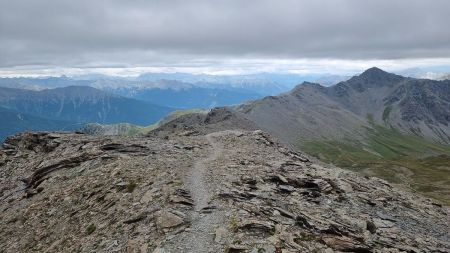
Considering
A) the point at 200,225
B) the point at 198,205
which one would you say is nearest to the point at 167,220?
the point at 200,225

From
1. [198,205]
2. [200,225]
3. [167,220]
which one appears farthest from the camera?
[198,205]

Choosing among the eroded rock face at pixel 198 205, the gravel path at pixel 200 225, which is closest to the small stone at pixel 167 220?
the eroded rock face at pixel 198 205

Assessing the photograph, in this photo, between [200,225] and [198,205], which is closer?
[200,225]

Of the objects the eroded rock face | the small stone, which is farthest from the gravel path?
the small stone

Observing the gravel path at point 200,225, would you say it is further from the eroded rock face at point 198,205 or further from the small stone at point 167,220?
the small stone at point 167,220

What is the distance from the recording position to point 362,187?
5225cm

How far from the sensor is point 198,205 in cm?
3356

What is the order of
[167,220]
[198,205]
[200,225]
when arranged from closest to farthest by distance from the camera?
[200,225], [167,220], [198,205]

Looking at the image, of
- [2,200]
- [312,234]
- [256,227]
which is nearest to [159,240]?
[256,227]

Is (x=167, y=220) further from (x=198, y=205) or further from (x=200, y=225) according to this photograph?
(x=198, y=205)

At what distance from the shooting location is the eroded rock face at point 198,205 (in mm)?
29391

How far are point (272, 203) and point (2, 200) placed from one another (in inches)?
1326

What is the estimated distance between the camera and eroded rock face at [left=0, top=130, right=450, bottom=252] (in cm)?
2939

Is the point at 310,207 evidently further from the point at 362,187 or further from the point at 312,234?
the point at 362,187
